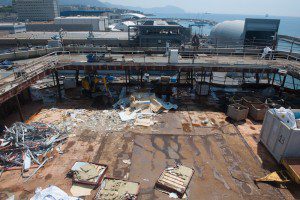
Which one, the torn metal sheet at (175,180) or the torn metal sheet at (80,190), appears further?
the torn metal sheet at (175,180)

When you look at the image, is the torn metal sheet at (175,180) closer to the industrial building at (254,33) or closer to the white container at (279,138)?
the white container at (279,138)

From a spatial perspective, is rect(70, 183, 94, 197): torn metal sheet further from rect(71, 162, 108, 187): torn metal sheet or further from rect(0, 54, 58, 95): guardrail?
rect(0, 54, 58, 95): guardrail

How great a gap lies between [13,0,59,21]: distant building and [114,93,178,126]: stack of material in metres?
150

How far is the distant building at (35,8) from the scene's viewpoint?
14862cm

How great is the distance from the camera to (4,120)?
20.4 metres

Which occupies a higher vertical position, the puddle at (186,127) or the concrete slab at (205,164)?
the puddle at (186,127)

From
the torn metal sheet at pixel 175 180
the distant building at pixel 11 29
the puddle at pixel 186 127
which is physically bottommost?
the torn metal sheet at pixel 175 180

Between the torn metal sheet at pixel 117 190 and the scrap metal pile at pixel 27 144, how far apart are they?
16.5 ft

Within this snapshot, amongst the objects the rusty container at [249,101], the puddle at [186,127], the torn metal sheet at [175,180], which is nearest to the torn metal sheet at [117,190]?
the torn metal sheet at [175,180]

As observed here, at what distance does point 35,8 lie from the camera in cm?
15050

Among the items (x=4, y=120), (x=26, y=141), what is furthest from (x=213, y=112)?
(x=4, y=120)

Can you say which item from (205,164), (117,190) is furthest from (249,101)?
(117,190)

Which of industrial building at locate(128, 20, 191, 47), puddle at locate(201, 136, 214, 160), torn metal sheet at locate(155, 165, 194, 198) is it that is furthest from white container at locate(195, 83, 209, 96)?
industrial building at locate(128, 20, 191, 47)

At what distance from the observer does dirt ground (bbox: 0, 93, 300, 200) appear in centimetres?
1294
